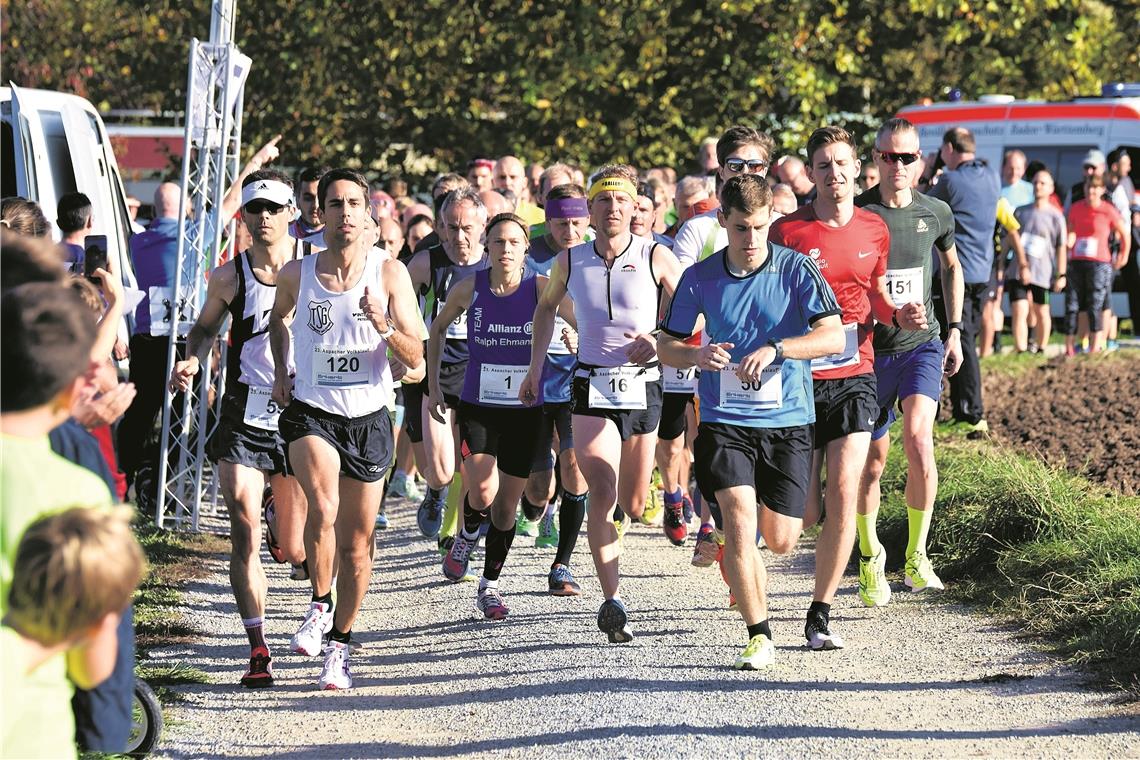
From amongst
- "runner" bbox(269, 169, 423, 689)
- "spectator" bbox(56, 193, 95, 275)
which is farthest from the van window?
"runner" bbox(269, 169, 423, 689)

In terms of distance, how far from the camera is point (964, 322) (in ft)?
41.5

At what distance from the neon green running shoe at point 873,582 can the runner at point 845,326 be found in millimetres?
589

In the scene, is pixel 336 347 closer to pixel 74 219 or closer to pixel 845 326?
pixel 845 326

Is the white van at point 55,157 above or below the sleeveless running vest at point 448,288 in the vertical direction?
above

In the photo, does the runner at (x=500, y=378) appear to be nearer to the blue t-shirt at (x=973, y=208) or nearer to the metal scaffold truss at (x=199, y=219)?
the metal scaffold truss at (x=199, y=219)

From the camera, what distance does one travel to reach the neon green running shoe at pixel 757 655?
24.3ft

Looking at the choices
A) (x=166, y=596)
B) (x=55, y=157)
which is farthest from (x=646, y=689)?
(x=55, y=157)

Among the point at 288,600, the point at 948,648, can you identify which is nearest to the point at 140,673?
the point at 288,600

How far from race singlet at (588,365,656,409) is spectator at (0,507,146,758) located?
16.8 ft

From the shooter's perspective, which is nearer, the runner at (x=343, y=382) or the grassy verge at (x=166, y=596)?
the runner at (x=343, y=382)

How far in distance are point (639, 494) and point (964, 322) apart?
4070 mm

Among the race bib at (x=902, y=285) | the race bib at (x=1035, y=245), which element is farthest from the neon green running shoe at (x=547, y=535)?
the race bib at (x=1035, y=245)

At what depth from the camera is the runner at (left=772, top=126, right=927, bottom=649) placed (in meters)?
7.93

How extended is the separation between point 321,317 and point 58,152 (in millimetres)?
5378
